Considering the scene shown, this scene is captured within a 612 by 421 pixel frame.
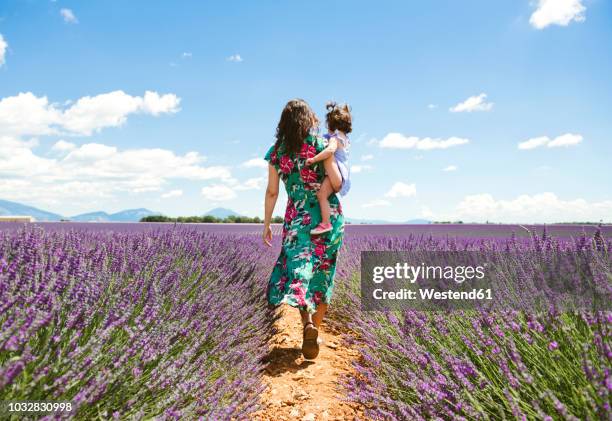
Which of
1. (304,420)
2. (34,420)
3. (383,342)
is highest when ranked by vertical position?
(34,420)

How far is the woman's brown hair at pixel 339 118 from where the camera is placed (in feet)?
9.95

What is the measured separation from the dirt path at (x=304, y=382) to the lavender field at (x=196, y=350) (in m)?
0.22

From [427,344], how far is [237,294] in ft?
4.09

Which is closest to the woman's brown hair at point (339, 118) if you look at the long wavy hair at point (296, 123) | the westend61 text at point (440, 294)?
the long wavy hair at point (296, 123)

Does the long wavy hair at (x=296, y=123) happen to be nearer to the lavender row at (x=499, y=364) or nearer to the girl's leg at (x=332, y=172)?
the girl's leg at (x=332, y=172)

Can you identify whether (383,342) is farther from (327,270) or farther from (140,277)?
(140,277)

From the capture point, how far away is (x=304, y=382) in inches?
95.0

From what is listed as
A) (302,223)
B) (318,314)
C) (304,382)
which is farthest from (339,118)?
(304,382)

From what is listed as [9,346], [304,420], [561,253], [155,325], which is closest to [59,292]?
[155,325]

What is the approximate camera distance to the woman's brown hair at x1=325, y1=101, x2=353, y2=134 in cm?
303

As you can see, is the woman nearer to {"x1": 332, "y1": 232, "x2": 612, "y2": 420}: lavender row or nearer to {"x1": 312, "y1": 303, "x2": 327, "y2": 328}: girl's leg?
{"x1": 312, "y1": 303, "x2": 327, "y2": 328}: girl's leg

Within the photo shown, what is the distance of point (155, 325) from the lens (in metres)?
1.56

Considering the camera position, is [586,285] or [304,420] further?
[304,420]

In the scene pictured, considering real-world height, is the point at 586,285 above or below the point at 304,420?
above
